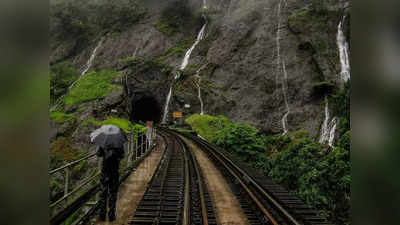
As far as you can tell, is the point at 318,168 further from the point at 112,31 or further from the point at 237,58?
the point at 112,31

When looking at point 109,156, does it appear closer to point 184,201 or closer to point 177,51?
point 184,201

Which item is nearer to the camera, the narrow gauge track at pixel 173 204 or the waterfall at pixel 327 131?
the narrow gauge track at pixel 173 204

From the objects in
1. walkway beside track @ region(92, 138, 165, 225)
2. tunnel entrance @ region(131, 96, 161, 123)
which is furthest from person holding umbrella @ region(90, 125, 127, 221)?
tunnel entrance @ region(131, 96, 161, 123)

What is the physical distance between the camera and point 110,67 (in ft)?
116

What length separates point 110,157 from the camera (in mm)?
3727

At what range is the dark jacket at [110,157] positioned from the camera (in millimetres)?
3682

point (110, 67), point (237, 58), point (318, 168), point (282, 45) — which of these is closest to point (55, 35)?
point (110, 67)

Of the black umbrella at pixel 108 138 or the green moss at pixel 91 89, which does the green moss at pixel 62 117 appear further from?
the black umbrella at pixel 108 138

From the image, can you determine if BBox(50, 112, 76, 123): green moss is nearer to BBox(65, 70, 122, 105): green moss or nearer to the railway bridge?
BBox(65, 70, 122, 105): green moss

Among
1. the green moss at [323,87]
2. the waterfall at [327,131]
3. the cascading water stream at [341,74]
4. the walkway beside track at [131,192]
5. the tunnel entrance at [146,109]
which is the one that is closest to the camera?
the walkway beside track at [131,192]

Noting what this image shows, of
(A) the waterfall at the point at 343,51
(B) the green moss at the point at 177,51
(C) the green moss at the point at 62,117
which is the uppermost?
(B) the green moss at the point at 177,51

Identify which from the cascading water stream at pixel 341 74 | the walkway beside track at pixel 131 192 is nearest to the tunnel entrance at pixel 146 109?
the cascading water stream at pixel 341 74

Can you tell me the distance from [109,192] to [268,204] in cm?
345
